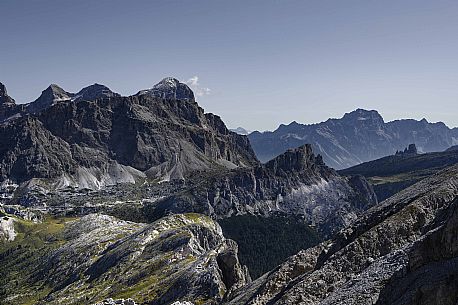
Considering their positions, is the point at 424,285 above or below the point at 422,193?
below

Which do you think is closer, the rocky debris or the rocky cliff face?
the rocky debris

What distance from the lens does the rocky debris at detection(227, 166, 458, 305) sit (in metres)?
33.1

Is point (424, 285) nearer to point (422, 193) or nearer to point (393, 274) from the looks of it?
point (393, 274)

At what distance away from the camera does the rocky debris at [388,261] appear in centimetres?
3309

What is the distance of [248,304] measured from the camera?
55219mm

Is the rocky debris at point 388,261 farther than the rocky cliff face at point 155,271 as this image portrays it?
No

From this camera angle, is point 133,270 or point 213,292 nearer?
point 213,292

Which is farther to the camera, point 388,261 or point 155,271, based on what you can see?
point 155,271

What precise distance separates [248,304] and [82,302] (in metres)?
104

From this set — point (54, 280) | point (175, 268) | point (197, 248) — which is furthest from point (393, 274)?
point (54, 280)

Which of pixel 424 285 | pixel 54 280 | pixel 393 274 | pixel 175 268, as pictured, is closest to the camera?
pixel 424 285

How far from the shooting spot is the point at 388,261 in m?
40.8

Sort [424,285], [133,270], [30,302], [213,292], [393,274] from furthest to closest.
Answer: [30,302]
[133,270]
[213,292]
[393,274]
[424,285]

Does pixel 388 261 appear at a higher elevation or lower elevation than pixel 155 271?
lower
